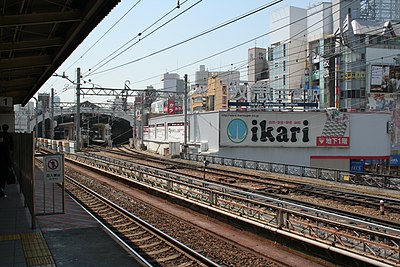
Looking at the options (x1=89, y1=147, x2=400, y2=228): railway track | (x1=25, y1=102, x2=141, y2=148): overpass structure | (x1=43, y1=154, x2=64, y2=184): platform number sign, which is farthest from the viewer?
(x1=25, y1=102, x2=141, y2=148): overpass structure

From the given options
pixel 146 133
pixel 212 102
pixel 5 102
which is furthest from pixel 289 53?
pixel 5 102

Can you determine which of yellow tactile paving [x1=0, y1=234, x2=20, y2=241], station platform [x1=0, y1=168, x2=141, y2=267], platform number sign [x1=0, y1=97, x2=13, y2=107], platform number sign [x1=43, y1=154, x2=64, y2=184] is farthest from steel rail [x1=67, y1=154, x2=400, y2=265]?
platform number sign [x1=0, y1=97, x2=13, y2=107]

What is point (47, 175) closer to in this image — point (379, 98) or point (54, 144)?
point (54, 144)

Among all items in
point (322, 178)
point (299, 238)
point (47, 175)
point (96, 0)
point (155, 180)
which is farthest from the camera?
point (322, 178)

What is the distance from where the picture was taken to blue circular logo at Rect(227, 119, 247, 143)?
40062 millimetres

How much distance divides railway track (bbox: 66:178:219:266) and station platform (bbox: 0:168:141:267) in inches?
23.7

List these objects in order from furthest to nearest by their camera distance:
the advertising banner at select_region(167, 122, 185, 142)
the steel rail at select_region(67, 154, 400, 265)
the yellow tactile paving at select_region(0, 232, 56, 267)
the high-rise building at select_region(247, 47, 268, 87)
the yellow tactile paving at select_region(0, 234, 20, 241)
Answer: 1. the high-rise building at select_region(247, 47, 268, 87)
2. the advertising banner at select_region(167, 122, 185, 142)
3. the yellow tactile paving at select_region(0, 234, 20, 241)
4. the steel rail at select_region(67, 154, 400, 265)
5. the yellow tactile paving at select_region(0, 232, 56, 267)

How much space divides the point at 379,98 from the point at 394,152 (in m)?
11.4

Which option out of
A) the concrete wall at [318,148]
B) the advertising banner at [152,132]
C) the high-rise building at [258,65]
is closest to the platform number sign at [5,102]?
the concrete wall at [318,148]

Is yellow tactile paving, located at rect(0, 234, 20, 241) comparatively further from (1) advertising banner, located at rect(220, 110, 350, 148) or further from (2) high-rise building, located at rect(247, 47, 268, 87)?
(2) high-rise building, located at rect(247, 47, 268, 87)

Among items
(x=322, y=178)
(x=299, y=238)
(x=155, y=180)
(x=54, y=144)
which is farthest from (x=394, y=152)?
(x=299, y=238)

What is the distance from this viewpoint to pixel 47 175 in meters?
10.6

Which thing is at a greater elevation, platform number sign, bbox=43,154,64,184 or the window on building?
the window on building

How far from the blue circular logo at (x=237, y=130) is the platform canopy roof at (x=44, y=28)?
81.6ft
